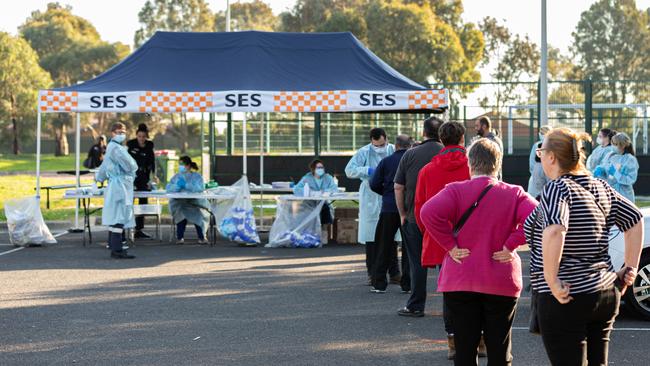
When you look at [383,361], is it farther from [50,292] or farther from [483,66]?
[483,66]

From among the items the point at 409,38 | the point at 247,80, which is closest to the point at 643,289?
the point at 247,80

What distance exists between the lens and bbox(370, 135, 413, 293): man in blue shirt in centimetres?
1065

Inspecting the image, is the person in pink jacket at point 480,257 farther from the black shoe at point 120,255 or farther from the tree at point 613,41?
the tree at point 613,41

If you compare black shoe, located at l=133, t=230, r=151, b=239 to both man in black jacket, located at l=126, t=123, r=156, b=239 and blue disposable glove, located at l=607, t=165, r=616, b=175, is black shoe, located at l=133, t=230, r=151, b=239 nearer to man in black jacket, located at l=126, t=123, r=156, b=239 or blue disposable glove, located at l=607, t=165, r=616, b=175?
man in black jacket, located at l=126, t=123, r=156, b=239

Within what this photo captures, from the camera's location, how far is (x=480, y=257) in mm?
5680

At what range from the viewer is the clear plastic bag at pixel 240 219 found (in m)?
16.0

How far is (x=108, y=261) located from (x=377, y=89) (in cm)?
528

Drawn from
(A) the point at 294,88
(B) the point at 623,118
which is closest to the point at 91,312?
(A) the point at 294,88

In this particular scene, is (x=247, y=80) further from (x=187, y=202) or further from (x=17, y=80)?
(x=17, y=80)

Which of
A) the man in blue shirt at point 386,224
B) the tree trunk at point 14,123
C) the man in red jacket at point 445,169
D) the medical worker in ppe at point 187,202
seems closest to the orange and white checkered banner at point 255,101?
the medical worker in ppe at point 187,202

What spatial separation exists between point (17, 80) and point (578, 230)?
66.4m

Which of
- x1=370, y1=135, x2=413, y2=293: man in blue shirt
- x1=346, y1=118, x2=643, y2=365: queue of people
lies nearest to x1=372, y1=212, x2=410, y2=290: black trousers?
x1=370, y1=135, x2=413, y2=293: man in blue shirt

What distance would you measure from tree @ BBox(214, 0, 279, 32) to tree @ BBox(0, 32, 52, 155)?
17.4 m

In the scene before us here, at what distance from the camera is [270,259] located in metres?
14.4
